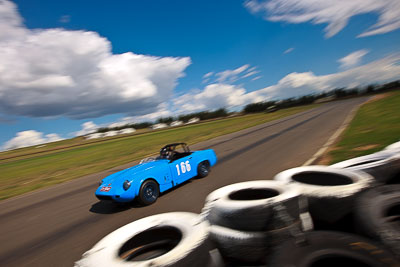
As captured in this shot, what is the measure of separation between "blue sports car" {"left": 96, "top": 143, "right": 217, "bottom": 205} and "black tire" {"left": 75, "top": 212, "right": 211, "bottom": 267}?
2561 mm

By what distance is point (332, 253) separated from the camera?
5.76ft

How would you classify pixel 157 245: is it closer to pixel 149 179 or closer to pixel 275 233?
pixel 275 233

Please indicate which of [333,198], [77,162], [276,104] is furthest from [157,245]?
[276,104]

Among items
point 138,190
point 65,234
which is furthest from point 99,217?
point 138,190

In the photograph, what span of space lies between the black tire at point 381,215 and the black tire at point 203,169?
4837mm

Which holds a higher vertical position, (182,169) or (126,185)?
(126,185)

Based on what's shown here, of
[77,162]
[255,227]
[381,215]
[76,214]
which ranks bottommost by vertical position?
[76,214]

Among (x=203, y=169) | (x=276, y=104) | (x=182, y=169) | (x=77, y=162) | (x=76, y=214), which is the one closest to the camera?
(x=76, y=214)

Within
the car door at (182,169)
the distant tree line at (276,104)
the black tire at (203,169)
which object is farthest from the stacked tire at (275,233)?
the distant tree line at (276,104)

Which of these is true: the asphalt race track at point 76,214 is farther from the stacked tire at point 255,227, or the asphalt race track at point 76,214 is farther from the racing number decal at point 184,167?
the stacked tire at point 255,227

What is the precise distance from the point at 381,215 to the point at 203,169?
5.24m

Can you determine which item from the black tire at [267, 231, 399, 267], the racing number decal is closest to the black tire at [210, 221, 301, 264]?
the black tire at [267, 231, 399, 267]

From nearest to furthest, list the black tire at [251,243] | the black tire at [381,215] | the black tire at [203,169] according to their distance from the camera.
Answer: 1. the black tire at [381,215]
2. the black tire at [251,243]
3. the black tire at [203,169]

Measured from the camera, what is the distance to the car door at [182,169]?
6016mm
